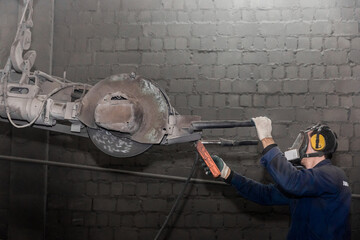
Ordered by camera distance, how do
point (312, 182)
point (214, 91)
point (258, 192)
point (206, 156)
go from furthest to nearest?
point (214, 91) → point (258, 192) → point (206, 156) → point (312, 182)

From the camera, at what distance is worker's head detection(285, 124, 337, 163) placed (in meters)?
2.46

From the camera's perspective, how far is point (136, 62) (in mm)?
4375

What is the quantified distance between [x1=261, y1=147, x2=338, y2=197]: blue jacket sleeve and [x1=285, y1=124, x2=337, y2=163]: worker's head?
0.58ft

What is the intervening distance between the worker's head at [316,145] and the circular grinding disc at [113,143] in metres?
1.09

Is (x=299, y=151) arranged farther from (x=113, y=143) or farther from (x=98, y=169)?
A: (x=98, y=169)

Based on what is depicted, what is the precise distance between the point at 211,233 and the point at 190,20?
2465 mm

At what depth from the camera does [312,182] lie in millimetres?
2266

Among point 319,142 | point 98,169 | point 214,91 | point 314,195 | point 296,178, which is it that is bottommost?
point 98,169

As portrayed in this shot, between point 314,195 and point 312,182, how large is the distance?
0.11 m

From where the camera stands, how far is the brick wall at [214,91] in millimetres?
4184

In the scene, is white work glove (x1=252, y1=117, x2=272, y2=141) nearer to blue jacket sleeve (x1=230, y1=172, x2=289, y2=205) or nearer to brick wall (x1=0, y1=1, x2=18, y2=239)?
blue jacket sleeve (x1=230, y1=172, x2=289, y2=205)

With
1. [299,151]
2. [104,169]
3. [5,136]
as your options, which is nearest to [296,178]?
[299,151]

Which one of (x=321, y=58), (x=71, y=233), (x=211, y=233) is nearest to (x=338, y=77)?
(x=321, y=58)

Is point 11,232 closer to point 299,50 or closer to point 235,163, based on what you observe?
point 235,163
